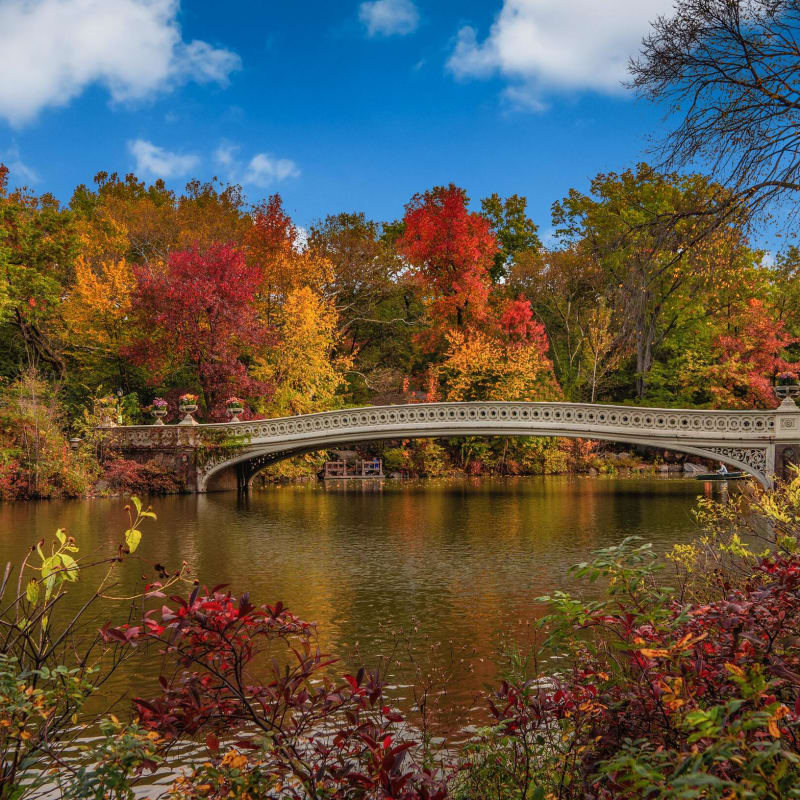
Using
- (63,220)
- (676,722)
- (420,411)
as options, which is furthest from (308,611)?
(63,220)

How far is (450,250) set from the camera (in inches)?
1212

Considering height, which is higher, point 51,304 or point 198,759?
point 51,304

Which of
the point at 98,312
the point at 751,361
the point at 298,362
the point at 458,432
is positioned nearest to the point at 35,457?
the point at 98,312

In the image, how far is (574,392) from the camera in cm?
3550

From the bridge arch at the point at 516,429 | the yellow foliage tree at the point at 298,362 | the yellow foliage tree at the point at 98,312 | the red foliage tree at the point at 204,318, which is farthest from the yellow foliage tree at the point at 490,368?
the yellow foliage tree at the point at 98,312

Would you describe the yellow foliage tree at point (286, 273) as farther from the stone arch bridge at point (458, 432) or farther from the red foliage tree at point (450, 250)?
the stone arch bridge at point (458, 432)

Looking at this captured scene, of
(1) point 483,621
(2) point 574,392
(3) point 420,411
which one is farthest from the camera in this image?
(2) point 574,392

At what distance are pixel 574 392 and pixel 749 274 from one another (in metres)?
10.0

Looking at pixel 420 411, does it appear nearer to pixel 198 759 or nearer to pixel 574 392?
pixel 574 392

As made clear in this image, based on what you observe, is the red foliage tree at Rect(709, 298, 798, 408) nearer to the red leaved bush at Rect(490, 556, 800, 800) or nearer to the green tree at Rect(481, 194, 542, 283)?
the green tree at Rect(481, 194, 542, 283)

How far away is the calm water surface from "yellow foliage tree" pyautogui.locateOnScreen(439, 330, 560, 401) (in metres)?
7.46

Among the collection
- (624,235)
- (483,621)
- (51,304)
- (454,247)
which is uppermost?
(454,247)

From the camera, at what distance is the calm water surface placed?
7.11m

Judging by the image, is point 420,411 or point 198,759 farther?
point 420,411
